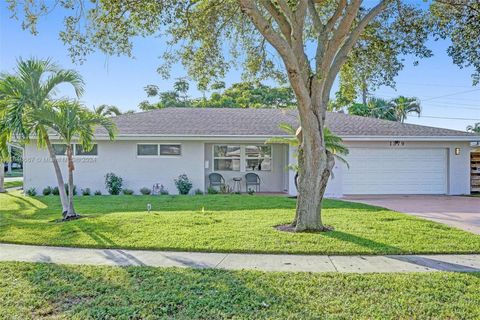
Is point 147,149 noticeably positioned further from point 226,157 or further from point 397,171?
point 397,171

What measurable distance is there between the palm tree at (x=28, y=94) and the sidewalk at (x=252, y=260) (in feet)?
11.4

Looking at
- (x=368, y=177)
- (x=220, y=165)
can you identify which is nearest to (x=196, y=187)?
(x=220, y=165)

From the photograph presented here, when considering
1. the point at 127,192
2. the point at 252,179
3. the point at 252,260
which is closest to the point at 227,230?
the point at 252,260

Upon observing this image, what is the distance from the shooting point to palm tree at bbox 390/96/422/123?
119 ft

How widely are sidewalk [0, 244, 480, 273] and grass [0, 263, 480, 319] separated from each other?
0.34m

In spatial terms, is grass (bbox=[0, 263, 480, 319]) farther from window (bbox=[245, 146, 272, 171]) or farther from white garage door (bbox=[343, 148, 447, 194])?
window (bbox=[245, 146, 272, 171])

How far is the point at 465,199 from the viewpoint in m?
15.0

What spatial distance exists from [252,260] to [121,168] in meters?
11.6

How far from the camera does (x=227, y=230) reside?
8203 millimetres

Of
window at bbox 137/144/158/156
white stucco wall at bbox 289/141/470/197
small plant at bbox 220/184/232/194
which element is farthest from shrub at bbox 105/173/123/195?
white stucco wall at bbox 289/141/470/197

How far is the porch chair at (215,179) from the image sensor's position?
1691cm

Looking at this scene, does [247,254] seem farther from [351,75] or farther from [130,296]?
[351,75]

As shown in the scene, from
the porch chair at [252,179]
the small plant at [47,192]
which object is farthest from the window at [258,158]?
the small plant at [47,192]

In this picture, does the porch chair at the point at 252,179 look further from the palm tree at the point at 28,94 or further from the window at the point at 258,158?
the palm tree at the point at 28,94
